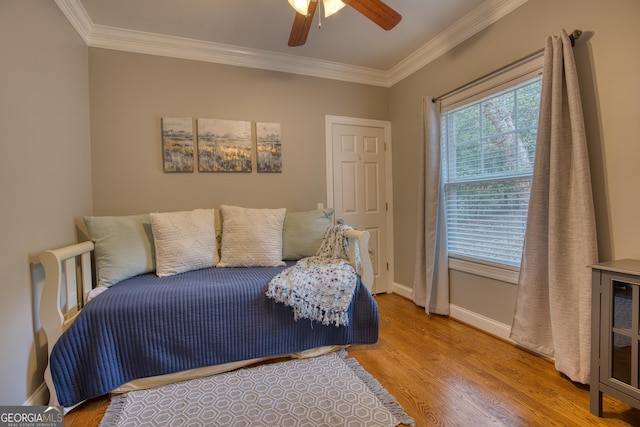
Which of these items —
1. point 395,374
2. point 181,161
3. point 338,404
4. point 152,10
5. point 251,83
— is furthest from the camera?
point 251,83

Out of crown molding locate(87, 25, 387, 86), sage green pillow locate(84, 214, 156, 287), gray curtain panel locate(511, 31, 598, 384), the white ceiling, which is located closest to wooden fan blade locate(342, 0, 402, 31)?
the white ceiling

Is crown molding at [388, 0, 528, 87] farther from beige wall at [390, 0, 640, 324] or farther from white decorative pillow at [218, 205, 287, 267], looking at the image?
white decorative pillow at [218, 205, 287, 267]

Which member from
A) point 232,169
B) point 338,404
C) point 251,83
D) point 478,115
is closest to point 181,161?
point 232,169

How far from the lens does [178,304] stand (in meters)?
1.58

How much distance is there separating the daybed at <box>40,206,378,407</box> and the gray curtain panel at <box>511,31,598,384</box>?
1.01m

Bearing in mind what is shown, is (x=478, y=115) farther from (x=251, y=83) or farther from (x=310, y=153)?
(x=251, y=83)

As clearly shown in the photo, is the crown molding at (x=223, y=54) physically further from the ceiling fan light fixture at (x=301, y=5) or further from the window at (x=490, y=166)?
the ceiling fan light fixture at (x=301, y=5)

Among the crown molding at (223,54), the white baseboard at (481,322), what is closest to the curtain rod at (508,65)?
the crown molding at (223,54)

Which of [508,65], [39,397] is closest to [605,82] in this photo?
[508,65]

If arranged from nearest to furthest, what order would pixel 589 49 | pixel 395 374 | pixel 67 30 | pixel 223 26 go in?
pixel 589 49, pixel 395 374, pixel 67 30, pixel 223 26

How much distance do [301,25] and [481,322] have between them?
243 cm

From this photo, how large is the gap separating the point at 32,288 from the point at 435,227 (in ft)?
8.87

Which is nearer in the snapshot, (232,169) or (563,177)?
(563,177)

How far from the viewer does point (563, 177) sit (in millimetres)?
1626
